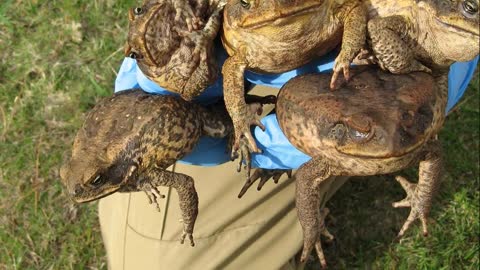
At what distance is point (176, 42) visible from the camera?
117 inches

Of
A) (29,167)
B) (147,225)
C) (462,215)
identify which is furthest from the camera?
(29,167)

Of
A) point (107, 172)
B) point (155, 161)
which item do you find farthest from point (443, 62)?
point (107, 172)

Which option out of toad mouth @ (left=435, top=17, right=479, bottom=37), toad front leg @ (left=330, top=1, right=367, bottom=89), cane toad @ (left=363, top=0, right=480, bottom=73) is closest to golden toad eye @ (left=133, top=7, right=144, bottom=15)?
toad front leg @ (left=330, top=1, right=367, bottom=89)

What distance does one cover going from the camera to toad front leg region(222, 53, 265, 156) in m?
2.89

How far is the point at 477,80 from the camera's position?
517 cm

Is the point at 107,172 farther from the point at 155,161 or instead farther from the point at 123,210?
the point at 123,210

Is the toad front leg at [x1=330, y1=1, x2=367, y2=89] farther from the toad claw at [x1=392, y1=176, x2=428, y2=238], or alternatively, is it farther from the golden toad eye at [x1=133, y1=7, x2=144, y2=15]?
the toad claw at [x1=392, y1=176, x2=428, y2=238]

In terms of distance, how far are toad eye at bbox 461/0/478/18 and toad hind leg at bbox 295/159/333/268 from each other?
95 centimetres

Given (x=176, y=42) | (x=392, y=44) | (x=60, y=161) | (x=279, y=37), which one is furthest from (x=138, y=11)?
(x=60, y=161)

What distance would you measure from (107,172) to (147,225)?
1.06 meters

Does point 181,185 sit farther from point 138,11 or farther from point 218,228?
point 138,11

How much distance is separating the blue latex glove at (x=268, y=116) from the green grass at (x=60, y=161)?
4.18ft

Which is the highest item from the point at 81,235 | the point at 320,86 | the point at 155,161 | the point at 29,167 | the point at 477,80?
the point at 320,86

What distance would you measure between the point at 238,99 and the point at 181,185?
69 centimetres
